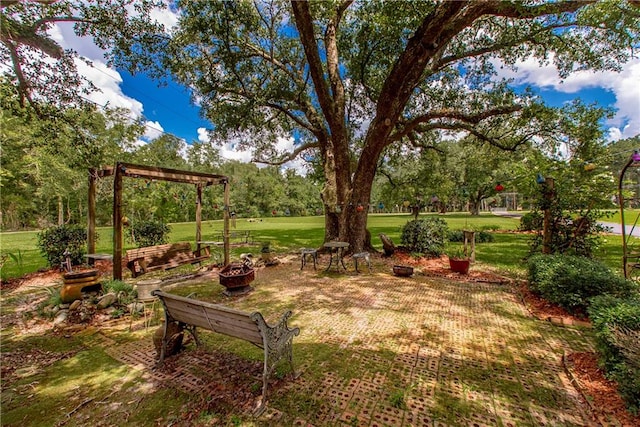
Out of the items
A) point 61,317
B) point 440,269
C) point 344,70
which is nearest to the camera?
point 61,317

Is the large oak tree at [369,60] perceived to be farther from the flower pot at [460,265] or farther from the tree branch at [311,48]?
the flower pot at [460,265]

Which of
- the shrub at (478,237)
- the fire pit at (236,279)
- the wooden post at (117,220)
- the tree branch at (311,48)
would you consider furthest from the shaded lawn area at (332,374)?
the shrub at (478,237)

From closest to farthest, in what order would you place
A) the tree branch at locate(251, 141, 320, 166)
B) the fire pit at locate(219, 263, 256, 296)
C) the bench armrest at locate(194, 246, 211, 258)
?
the fire pit at locate(219, 263, 256, 296) < the bench armrest at locate(194, 246, 211, 258) < the tree branch at locate(251, 141, 320, 166)

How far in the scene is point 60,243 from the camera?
26.6 ft

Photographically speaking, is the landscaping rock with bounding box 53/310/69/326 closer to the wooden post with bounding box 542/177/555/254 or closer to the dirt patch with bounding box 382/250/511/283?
the dirt patch with bounding box 382/250/511/283

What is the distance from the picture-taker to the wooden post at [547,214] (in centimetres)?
621

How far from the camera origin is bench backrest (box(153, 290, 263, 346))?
2547 millimetres

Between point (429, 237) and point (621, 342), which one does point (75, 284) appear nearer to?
point (621, 342)

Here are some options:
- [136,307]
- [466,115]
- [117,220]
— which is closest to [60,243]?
[117,220]

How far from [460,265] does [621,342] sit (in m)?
5.05

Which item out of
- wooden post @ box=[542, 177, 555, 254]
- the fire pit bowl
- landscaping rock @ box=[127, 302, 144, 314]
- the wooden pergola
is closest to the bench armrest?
the wooden pergola

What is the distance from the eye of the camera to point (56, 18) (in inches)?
205

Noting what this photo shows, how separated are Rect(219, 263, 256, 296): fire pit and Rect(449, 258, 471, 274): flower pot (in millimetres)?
5819

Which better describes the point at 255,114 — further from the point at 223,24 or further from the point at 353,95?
the point at 353,95
